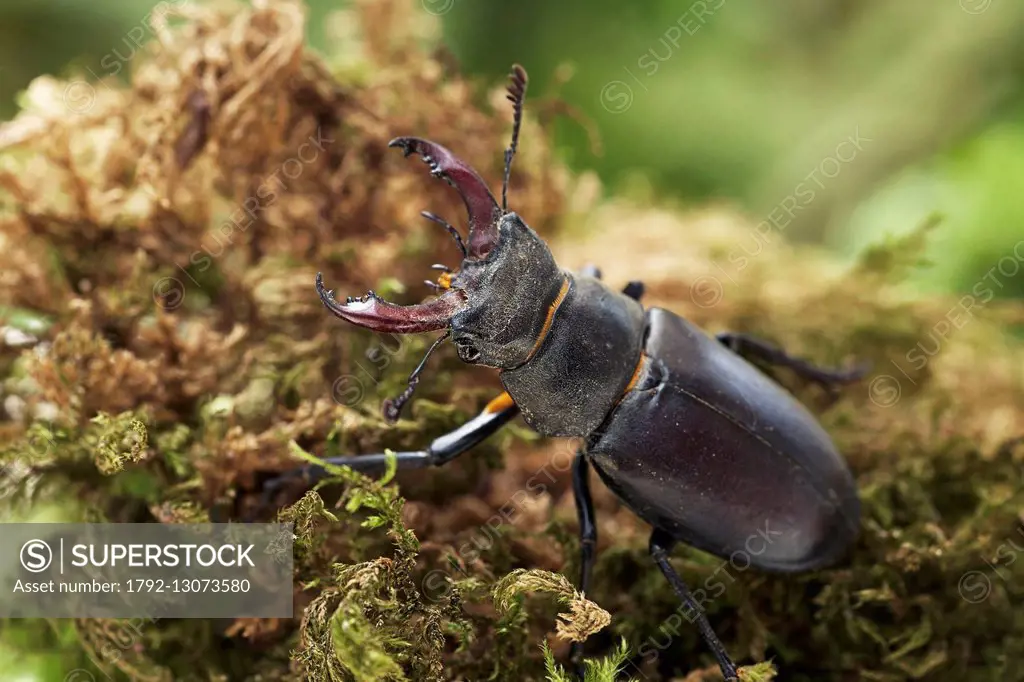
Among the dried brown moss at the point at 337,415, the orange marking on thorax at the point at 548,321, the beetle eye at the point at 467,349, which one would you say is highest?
the orange marking on thorax at the point at 548,321

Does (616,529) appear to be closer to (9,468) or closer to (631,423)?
(631,423)

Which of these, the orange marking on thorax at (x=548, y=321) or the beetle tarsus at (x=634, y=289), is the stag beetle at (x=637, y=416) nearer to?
the orange marking on thorax at (x=548, y=321)

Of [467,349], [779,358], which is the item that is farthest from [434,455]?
[779,358]

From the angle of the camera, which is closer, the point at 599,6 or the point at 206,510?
the point at 206,510

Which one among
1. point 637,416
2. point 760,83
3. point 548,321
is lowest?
point 637,416

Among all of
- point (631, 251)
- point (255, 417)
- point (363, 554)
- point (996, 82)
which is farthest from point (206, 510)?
point (996, 82)

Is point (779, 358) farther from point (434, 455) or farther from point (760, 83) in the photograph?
point (760, 83)

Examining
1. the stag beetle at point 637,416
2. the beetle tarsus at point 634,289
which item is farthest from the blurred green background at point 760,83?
the stag beetle at point 637,416
